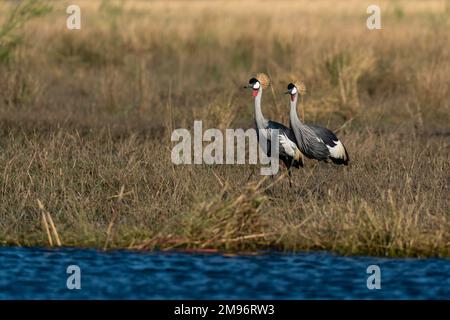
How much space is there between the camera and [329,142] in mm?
10906

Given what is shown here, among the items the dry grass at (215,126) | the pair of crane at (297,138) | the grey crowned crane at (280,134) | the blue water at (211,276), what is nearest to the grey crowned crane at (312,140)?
the pair of crane at (297,138)

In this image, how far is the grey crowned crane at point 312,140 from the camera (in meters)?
10.9

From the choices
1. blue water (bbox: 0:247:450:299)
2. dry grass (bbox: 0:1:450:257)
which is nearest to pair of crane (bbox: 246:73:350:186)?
dry grass (bbox: 0:1:450:257)

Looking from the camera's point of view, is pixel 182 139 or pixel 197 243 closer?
pixel 197 243

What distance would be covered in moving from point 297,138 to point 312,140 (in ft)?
0.50

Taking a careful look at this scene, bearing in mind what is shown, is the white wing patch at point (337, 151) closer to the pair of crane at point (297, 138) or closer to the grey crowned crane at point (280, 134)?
the pair of crane at point (297, 138)

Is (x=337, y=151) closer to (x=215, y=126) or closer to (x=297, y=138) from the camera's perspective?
(x=297, y=138)

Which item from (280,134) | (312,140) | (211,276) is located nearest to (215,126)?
(280,134)

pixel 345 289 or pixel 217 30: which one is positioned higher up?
pixel 217 30

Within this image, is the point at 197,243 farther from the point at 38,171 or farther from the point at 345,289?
the point at 38,171

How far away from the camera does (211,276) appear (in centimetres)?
796
